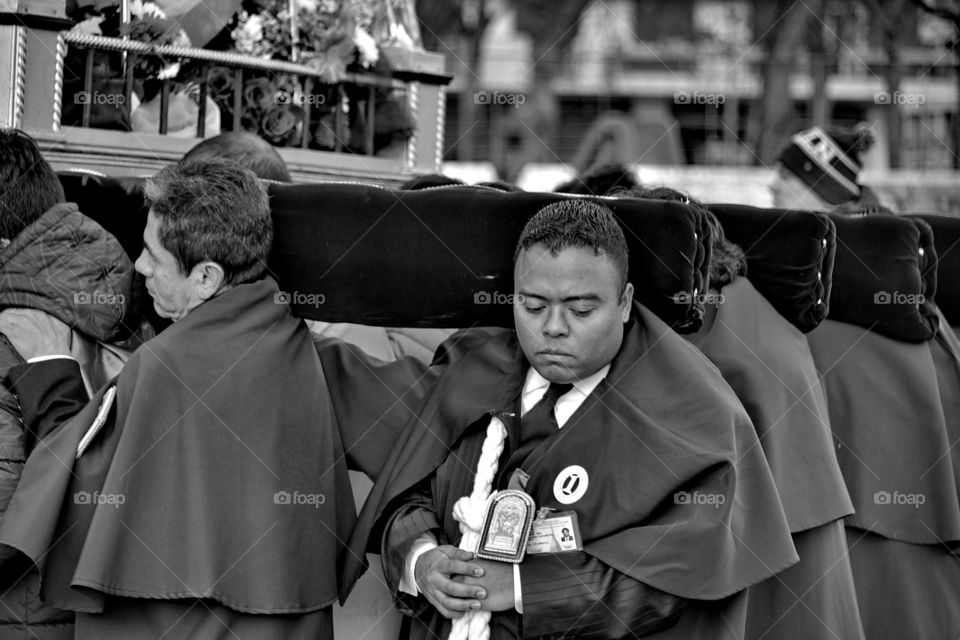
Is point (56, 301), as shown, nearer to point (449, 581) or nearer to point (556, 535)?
point (449, 581)

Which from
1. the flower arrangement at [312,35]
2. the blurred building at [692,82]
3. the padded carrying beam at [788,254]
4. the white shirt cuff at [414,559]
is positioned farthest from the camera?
the blurred building at [692,82]

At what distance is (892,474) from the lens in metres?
3.70

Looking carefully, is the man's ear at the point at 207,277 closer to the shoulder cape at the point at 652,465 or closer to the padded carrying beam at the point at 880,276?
the shoulder cape at the point at 652,465

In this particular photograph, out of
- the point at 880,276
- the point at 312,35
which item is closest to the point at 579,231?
the point at 880,276

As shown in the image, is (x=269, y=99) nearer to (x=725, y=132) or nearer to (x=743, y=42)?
(x=743, y=42)

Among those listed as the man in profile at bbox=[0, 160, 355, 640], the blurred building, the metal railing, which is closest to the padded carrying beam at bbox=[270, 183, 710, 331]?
the man in profile at bbox=[0, 160, 355, 640]

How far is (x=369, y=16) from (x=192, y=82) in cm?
95

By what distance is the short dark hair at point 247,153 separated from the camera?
3748 millimetres

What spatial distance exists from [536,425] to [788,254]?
102 centimetres

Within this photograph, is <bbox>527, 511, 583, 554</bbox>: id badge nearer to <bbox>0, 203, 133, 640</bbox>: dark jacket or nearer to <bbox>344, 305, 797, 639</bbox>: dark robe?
<bbox>344, 305, 797, 639</bbox>: dark robe

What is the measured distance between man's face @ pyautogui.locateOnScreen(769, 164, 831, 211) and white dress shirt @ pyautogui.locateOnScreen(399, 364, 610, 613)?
9.57 feet

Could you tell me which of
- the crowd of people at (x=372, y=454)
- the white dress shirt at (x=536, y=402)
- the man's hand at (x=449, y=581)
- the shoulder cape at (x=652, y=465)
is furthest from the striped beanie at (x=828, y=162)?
the man's hand at (x=449, y=581)

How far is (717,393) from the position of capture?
2840mm

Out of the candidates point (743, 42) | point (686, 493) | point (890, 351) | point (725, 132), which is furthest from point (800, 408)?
point (725, 132)
